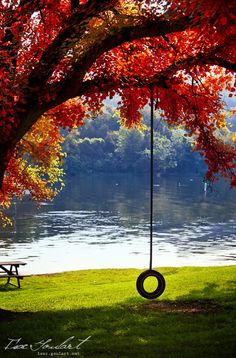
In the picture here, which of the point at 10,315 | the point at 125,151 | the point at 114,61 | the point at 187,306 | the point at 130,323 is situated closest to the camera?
the point at 130,323

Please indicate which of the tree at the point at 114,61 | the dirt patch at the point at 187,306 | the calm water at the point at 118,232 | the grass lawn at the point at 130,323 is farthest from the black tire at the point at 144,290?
the calm water at the point at 118,232

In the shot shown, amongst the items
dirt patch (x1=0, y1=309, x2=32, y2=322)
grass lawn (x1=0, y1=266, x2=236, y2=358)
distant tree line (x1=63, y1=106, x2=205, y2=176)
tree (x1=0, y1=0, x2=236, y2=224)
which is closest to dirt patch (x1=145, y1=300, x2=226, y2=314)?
grass lawn (x1=0, y1=266, x2=236, y2=358)

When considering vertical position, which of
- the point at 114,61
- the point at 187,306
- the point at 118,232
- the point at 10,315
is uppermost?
the point at 114,61

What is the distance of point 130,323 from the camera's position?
38.6ft

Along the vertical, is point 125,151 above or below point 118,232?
above

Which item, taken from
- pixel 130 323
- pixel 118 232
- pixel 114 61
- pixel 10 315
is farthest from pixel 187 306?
pixel 118 232

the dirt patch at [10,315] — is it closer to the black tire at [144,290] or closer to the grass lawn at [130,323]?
the grass lawn at [130,323]

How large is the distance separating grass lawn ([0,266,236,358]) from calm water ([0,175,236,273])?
21185mm

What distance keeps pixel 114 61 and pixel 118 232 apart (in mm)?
48796

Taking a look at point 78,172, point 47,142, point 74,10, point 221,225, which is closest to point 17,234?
point 221,225

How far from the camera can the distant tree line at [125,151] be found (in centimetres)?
18262

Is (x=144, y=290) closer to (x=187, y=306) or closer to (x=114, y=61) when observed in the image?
(x=187, y=306)

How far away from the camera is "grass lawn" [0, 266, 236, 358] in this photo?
9625mm

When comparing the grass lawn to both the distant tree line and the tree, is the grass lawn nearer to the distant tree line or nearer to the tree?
the tree
